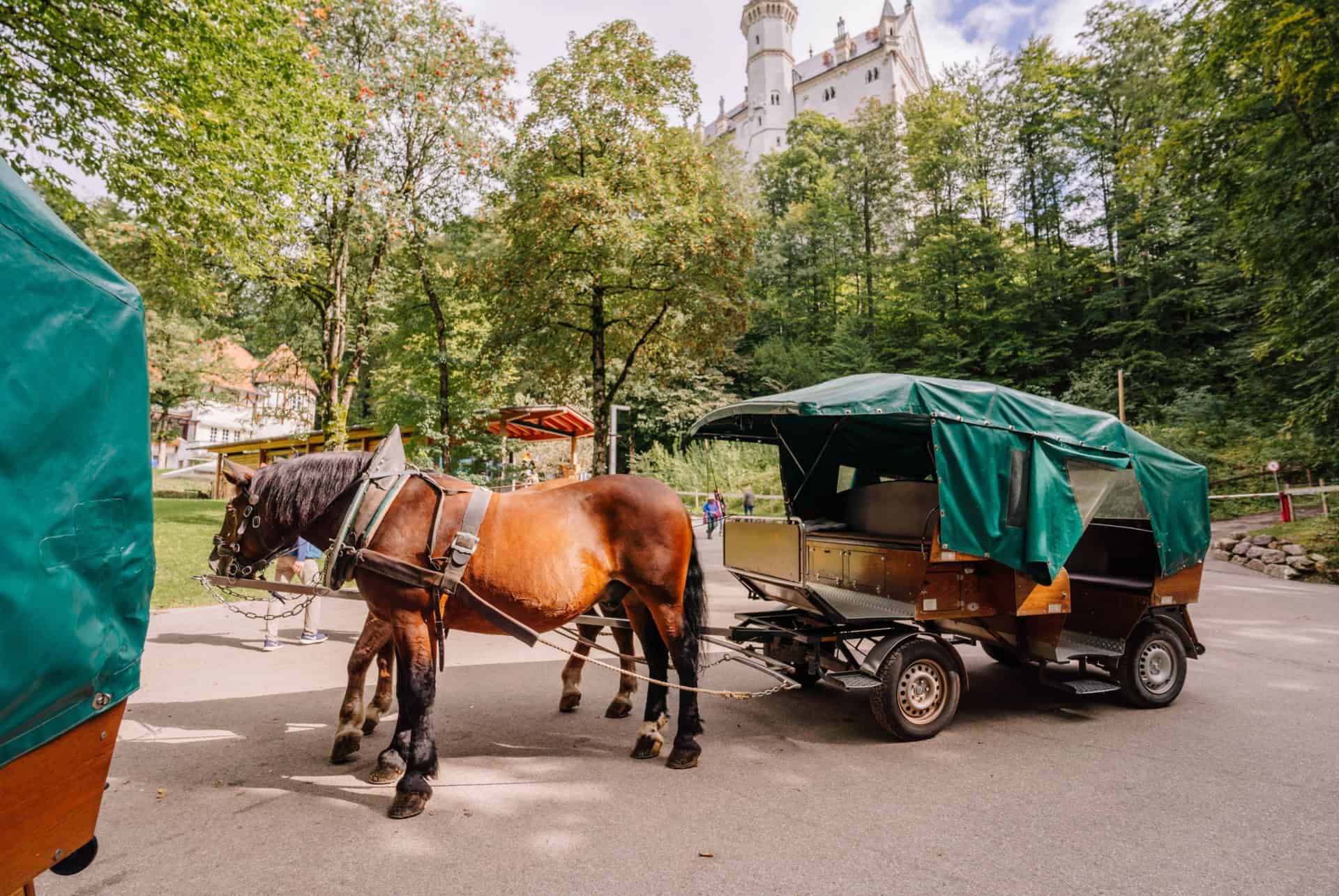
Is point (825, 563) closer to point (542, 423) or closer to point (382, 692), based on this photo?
point (382, 692)

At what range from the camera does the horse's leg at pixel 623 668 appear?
5.11m

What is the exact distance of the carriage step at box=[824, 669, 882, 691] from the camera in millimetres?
4320

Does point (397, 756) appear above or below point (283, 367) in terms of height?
below

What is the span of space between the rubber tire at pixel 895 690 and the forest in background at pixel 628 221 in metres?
10.5

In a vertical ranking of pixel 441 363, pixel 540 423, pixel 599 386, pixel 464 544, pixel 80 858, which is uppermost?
pixel 441 363

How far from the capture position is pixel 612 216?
50.9 feet

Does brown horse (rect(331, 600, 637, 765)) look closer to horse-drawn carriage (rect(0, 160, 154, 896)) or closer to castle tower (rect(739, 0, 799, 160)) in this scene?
horse-drawn carriage (rect(0, 160, 154, 896))

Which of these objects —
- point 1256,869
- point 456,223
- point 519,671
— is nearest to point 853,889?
point 1256,869

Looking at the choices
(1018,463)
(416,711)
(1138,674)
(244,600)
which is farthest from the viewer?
(1138,674)

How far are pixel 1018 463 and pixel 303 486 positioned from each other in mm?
4901

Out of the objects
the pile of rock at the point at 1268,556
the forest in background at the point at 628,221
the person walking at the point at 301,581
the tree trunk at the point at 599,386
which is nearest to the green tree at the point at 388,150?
the forest in background at the point at 628,221

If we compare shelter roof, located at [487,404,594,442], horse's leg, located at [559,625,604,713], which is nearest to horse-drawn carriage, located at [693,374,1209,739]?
horse's leg, located at [559,625,604,713]

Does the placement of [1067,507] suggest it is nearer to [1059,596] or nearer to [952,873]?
[1059,596]

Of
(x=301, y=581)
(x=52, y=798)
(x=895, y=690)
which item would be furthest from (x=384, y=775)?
(x=301, y=581)
